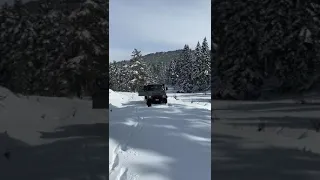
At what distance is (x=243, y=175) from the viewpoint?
214 inches

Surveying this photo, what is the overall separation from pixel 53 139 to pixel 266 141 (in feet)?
11.7

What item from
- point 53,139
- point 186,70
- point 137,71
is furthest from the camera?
point 186,70

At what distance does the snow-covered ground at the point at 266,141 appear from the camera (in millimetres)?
5191

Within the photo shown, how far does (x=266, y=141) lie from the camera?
5.33 meters

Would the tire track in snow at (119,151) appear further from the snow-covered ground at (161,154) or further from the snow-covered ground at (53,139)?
the snow-covered ground at (53,139)

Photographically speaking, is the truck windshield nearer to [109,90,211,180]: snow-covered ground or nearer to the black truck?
the black truck

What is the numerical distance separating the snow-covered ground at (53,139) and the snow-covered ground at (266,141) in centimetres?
202

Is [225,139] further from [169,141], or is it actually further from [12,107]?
[12,107]

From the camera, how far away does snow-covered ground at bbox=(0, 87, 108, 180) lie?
537 centimetres

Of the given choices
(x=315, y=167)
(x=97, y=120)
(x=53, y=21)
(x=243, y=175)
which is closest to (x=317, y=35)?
(x=315, y=167)

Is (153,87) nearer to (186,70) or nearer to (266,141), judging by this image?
(266,141)

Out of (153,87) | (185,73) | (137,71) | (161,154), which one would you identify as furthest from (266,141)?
(185,73)

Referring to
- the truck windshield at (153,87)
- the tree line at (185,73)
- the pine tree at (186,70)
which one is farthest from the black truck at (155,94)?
the pine tree at (186,70)

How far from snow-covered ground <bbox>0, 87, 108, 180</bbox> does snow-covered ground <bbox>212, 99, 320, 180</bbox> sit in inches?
79.7
